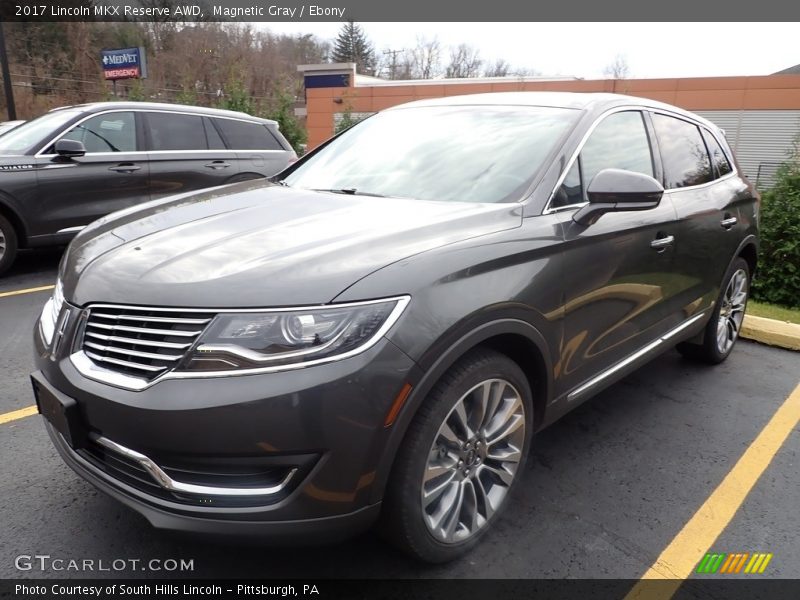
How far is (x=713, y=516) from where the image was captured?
8.64 ft

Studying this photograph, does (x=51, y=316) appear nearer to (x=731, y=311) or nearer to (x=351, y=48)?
(x=731, y=311)

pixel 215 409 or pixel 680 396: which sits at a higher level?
pixel 215 409

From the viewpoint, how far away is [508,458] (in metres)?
2.41

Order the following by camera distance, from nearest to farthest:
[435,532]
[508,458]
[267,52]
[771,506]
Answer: [435,532] → [508,458] → [771,506] → [267,52]

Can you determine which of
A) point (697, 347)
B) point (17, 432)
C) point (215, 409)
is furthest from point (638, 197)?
point (17, 432)

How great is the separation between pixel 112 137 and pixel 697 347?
6281 millimetres

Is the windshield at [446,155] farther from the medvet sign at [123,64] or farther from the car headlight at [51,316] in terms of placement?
the medvet sign at [123,64]

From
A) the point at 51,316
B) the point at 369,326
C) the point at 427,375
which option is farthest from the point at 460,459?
the point at 51,316

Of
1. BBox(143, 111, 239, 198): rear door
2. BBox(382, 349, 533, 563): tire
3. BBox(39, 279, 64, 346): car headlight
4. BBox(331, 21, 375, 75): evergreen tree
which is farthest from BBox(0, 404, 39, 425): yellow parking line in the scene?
BBox(331, 21, 375, 75): evergreen tree

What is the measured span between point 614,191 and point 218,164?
239 inches

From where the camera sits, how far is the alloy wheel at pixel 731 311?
4.27m

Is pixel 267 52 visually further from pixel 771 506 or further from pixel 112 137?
pixel 771 506

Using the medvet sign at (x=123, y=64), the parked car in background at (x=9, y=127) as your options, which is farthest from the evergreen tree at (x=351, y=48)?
the parked car in background at (x=9, y=127)

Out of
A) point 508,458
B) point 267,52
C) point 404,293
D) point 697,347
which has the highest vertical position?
point 267,52
